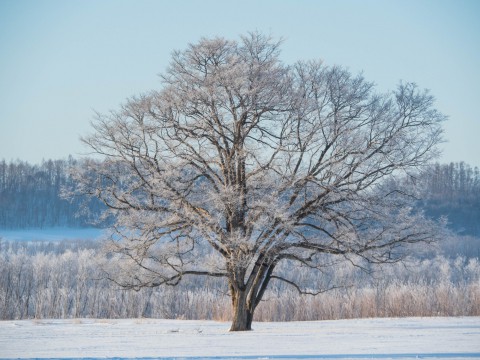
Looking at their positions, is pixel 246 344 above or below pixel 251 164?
below

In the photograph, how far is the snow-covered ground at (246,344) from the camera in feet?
35.7

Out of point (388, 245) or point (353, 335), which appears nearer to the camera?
point (353, 335)

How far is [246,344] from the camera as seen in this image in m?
12.8

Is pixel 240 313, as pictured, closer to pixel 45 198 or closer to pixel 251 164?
pixel 251 164

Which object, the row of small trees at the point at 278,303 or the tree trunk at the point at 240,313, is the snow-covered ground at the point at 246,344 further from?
the row of small trees at the point at 278,303

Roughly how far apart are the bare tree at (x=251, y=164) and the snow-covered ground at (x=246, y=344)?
2.01 m

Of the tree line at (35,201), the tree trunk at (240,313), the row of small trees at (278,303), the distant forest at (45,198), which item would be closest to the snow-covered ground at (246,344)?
the tree trunk at (240,313)

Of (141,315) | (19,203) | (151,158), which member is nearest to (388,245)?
(151,158)

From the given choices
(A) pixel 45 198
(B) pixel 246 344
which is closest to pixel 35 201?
(A) pixel 45 198

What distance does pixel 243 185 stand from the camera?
16.6m

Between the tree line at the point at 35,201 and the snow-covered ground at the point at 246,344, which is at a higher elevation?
the tree line at the point at 35,201

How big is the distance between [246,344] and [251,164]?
5.30 meters

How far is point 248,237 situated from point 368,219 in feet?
11.6

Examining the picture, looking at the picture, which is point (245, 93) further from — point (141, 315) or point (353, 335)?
point (141, 315)
